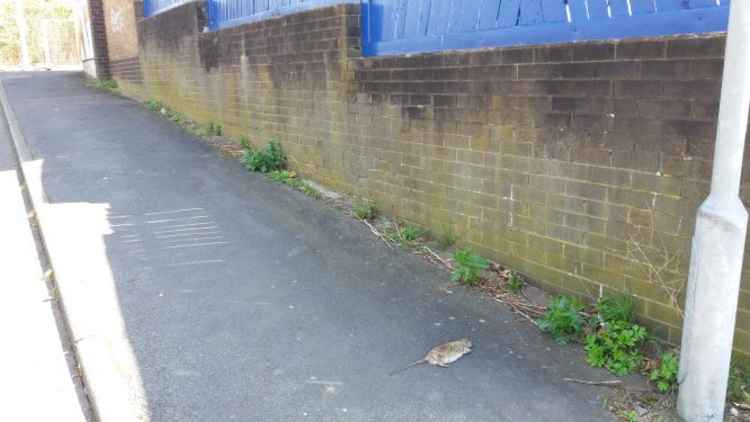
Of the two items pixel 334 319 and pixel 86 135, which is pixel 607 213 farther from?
pixel 86 135

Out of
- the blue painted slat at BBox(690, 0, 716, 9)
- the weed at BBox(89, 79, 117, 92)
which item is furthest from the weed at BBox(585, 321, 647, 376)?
the weed at BBox(89, 79, 117, 92)

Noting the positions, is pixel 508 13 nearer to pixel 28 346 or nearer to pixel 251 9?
pixel 28 346

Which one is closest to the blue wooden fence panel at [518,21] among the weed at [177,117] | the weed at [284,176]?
the weed at [284,176]

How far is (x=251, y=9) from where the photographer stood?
8.41 m

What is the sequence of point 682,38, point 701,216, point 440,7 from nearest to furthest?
point 701,216
point 682,38
point 440,7

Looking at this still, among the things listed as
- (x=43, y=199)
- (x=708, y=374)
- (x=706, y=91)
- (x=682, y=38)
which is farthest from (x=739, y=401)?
(x=43, y=199)

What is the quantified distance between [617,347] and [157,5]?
473 inches

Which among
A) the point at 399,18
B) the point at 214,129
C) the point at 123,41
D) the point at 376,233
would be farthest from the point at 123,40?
the point at 376,233

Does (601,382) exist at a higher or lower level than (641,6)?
lower

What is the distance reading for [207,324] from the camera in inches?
155

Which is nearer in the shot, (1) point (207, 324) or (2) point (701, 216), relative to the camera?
(2) point (701, 216)

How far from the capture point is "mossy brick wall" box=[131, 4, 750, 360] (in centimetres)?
328

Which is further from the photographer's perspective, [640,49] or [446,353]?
[446,353]

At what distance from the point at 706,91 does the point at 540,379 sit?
5.67 feet
